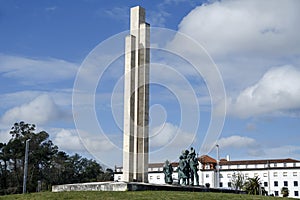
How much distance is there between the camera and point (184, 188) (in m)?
31.4

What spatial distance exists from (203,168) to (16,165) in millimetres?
42582

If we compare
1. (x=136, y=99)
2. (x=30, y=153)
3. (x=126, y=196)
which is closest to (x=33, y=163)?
(x=30, y=153)

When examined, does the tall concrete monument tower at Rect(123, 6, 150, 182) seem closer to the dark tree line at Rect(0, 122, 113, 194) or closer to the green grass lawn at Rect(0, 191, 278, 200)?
the green grass lawn at Rect(0, 191, 278, 200)

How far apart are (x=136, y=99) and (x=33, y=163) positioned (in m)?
40.3

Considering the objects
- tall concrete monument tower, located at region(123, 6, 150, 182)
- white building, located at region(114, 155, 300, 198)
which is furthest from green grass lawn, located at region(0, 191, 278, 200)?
white building, located at region(114, 155, 300, 198)

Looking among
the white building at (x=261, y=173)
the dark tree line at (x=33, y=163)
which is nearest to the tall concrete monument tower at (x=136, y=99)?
the dark tree line at (x=33, y=163)

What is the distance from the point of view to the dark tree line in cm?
6762

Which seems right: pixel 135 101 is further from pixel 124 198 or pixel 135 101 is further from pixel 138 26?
pixel 124 198

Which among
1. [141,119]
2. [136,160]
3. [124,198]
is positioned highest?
[141,119]

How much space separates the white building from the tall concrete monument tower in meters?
50.2

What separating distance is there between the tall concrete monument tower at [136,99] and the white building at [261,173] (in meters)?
50.2

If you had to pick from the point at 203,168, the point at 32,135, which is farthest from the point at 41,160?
the point at 203,168

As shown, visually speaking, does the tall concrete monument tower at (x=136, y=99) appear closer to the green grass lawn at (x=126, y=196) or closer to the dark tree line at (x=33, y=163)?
the green grass lawn at (x=126, y=196)

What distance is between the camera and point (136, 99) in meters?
35.2
